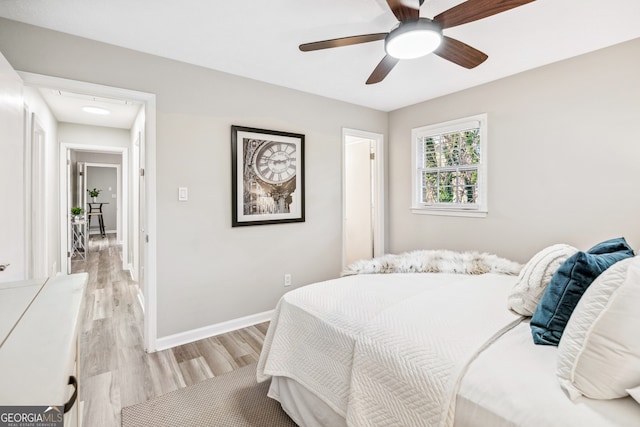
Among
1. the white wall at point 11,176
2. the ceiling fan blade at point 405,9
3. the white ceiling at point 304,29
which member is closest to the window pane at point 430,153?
the white ceiling at point 304,29

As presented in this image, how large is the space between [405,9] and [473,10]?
35 centimetres

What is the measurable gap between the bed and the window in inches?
63.7

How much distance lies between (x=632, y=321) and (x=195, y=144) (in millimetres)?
2962

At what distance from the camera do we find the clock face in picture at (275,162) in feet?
10.5

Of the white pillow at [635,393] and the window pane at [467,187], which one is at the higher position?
the window pane at [467,187]

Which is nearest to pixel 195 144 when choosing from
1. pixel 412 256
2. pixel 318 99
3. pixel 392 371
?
pixel 318 99

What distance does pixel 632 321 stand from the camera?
93 centimetres

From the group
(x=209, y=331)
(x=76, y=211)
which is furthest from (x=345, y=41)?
(x=76, y=211)

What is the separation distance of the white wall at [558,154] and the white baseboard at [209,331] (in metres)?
2.31

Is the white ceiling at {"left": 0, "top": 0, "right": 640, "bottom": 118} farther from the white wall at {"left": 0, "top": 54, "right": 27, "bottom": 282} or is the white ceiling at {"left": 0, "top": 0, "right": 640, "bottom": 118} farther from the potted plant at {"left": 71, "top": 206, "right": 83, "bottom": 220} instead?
the potted plant at {"left": 71, "top": 206, "right": 83, "bottom": 220}

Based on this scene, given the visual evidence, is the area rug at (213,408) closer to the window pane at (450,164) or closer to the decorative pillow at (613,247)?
the decorative pillow at (613,247)

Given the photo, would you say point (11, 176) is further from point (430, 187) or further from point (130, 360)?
point (430, 187)

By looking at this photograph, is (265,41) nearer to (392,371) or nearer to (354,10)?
(354,10)

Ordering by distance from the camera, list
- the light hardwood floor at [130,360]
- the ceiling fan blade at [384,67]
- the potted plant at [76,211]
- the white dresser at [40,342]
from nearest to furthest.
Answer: the white dresser at [40,342] < the light hardwood floor at [130,360] < the ceiling fan blade at [384,67] < the potted plant at [76,211]
